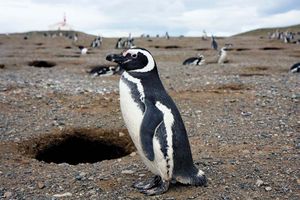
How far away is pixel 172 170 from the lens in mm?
4035

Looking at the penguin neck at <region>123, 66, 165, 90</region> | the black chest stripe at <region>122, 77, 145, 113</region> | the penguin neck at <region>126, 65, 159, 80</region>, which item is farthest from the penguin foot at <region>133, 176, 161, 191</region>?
the penguin neck at <region>126, 65, 159, 80</region>

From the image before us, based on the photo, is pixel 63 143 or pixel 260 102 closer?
pixel 63 143

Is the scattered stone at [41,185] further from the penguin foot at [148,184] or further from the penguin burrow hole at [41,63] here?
the penguin burrow hole at [41,63]

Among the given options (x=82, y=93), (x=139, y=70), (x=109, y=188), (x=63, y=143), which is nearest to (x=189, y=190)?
(x=109, y=188)

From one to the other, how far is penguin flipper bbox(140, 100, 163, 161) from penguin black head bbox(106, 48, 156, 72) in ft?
1.45

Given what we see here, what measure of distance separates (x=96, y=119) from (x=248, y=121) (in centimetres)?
261

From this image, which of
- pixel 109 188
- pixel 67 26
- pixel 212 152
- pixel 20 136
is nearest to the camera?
pixel 109 188

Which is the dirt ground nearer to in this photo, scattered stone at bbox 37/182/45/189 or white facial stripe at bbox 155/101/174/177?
scattered stone at bbox 37/182/45/189

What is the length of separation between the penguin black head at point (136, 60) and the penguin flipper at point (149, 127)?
1.45 ft

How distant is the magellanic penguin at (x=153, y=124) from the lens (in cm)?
393

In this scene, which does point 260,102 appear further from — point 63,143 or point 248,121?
point 63,143

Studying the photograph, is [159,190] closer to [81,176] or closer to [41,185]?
[81,176]

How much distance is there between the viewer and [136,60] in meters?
4.10

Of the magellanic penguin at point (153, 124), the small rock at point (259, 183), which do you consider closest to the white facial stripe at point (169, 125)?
the magellanic penguin at point (153, 124)
